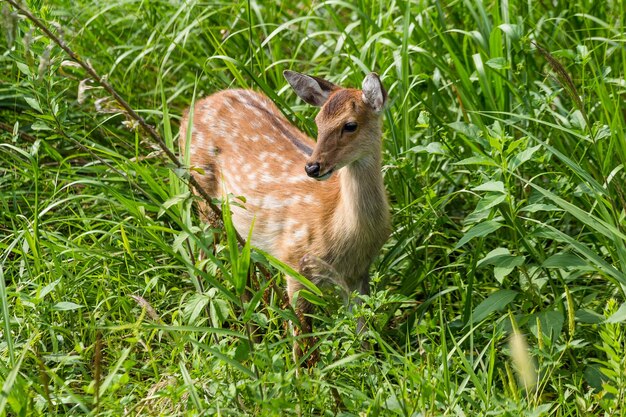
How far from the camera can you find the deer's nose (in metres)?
3.96

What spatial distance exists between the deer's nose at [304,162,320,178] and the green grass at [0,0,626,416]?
411 mm

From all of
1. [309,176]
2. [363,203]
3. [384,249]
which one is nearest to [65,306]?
[309,176]

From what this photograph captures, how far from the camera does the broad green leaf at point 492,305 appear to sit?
363cm

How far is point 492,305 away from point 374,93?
1.04 meters

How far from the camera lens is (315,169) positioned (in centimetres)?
396

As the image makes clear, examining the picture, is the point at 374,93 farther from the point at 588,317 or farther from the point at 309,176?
the point at 588,317

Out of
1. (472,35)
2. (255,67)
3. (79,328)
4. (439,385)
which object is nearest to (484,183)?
(439,385)

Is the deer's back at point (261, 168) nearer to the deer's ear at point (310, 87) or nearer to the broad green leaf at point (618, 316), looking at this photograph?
the deer's ear at point (310, 87)

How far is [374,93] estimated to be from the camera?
4164mm

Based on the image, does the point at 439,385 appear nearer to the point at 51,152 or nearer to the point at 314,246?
the point at 314,246

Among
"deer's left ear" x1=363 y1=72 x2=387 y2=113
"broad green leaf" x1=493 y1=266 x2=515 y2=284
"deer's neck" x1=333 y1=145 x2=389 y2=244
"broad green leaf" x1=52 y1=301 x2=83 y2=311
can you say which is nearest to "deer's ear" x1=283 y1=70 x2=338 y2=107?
"deer's left ear" x1=363 y1=72 x2=387 y2=113

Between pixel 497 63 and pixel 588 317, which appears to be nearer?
pixel 588 317

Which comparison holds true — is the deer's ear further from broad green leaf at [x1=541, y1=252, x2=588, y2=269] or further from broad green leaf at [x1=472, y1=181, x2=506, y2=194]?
broad green leaf at [x1=541, y1=252, x2=588, y2=269]

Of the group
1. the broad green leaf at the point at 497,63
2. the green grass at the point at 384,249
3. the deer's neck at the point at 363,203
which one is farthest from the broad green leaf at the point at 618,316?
the broad green leaf at the point at 497,63
